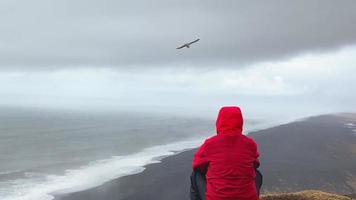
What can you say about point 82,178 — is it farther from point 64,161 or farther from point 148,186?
point 64,161

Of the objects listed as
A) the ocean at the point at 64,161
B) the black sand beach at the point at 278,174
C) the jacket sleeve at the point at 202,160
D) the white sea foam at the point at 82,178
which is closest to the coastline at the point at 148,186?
the black sand beach at the point at 278,174

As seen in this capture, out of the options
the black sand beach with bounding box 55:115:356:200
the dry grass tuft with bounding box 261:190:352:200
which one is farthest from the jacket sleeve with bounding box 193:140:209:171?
the black sand beach with bounding box 55:115:356:200

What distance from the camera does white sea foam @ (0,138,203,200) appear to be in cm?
4659

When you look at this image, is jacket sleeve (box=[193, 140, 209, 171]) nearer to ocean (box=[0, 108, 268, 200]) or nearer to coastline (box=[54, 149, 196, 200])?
coastline (box=[54, 149, 196, 200])

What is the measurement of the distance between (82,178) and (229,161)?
52.4m

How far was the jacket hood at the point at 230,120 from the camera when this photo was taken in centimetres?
633

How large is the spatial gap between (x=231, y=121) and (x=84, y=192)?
4348 cm

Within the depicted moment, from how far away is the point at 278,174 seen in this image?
197 feet

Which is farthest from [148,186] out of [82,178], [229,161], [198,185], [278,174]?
[229,161]

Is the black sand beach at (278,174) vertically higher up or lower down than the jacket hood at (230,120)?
lower down

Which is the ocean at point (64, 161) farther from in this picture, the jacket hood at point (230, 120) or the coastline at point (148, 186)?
the jacket hood at point (230, 120)

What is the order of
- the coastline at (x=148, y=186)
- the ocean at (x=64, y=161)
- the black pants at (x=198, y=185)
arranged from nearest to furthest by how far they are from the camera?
the black pants at (x=198, y=185) → the coastline at (x=148, y=186) → the ocean at (x=64, y=161)

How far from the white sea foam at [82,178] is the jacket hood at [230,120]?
40.9 metres

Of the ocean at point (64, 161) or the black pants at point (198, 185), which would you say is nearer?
the black pants at point (198, 185)
